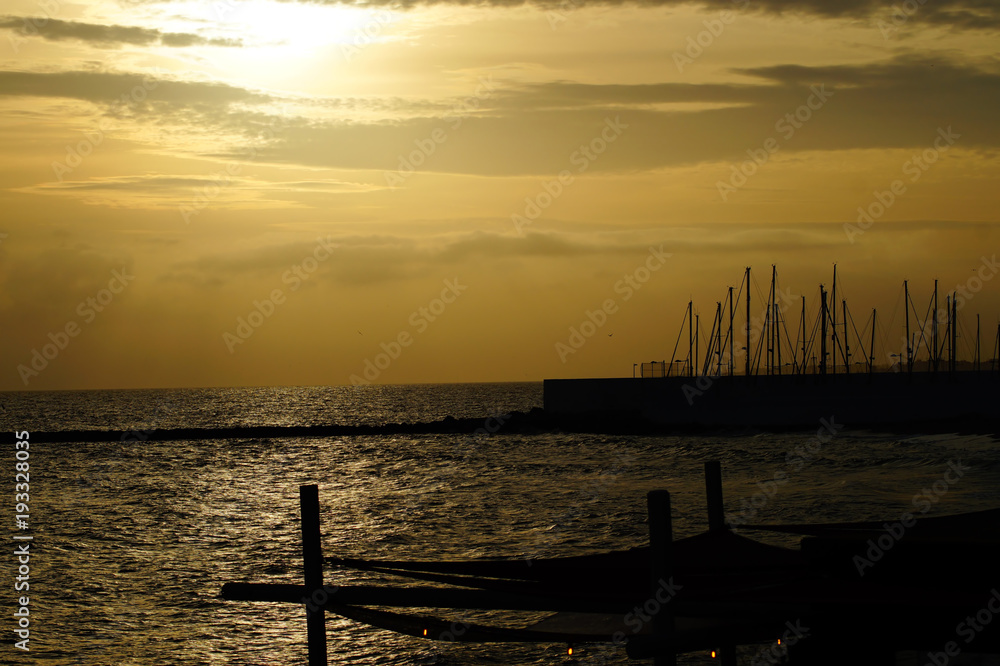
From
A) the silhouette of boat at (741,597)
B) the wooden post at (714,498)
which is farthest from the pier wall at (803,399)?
the silhouette of boat at (741,597)

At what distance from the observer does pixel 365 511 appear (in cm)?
4362

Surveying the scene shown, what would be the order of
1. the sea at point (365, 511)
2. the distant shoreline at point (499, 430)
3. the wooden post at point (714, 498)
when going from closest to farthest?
the wooden post at point (714, 498), the sea at point (365, 511), the distant shoreline at point (499, 430)

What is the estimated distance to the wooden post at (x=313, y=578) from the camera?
8344 mm

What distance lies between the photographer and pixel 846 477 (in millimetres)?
50344

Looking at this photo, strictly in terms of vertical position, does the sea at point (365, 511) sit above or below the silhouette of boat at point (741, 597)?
below

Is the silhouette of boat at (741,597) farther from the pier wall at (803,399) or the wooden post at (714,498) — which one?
the pier wall at (803,399)

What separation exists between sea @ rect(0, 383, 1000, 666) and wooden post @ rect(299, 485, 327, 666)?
10789 millimetres

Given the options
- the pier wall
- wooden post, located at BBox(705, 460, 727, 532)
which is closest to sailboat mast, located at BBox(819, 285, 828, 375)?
the pier wall

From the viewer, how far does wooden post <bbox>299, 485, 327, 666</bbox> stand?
27.4 feet

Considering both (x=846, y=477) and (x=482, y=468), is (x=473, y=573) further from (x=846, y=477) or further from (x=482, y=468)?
(x=482, y=468)

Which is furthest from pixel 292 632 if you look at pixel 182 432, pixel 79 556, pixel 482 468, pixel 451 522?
pixel 182 432

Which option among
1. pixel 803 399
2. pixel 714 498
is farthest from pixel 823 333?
pixel 714 498

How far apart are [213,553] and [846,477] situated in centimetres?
3423

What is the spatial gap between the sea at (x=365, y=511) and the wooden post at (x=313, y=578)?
10.8 meters
